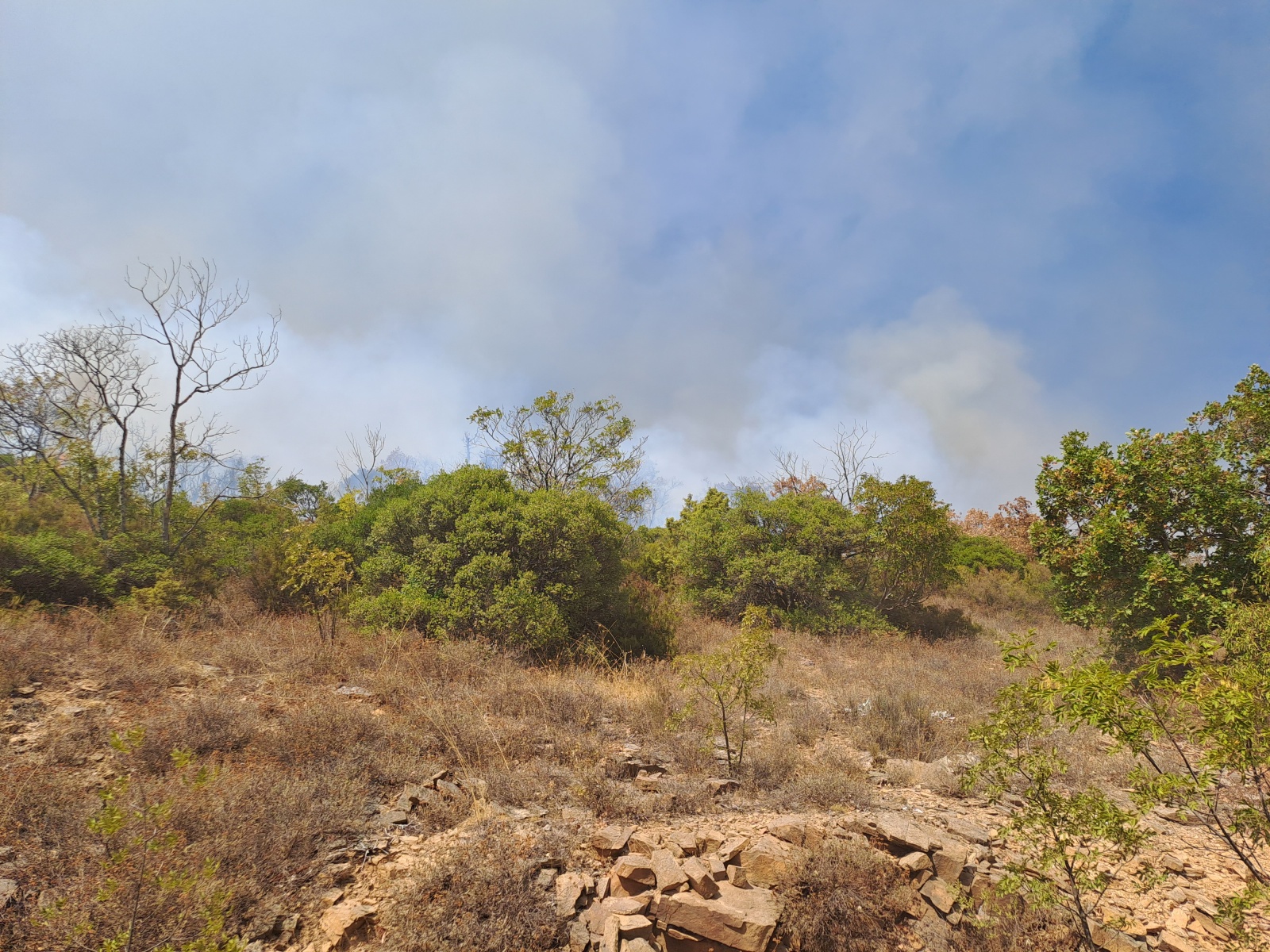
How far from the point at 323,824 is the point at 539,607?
5.38 metres

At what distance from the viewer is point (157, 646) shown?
730 centimetres

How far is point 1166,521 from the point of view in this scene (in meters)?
8.87

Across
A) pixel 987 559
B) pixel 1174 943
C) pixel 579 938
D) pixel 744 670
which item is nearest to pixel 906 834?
pixel 1174 943

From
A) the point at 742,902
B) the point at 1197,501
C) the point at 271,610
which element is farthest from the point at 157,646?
the point at 1197,501

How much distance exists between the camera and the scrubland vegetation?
3.28m

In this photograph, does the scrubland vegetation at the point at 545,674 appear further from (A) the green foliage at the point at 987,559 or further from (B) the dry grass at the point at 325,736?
(A) the green foliage at the point at 987,559

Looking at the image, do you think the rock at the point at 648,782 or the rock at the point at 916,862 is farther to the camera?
the rock at the point at 648,782

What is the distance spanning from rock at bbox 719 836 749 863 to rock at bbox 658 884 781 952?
1.58ft

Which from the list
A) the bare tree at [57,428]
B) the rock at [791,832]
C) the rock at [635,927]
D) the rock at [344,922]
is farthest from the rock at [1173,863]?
the bare tree at [57,428]

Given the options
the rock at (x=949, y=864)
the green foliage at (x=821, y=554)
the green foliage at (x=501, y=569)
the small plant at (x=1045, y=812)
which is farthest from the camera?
the green foliage at (x=821, y=554)

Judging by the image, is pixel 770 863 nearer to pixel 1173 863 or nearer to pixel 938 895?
pixel 938 895

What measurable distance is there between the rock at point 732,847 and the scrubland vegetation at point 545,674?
0.52 meters

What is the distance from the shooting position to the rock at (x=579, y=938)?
3.36 metres

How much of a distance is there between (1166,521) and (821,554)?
713 cm
